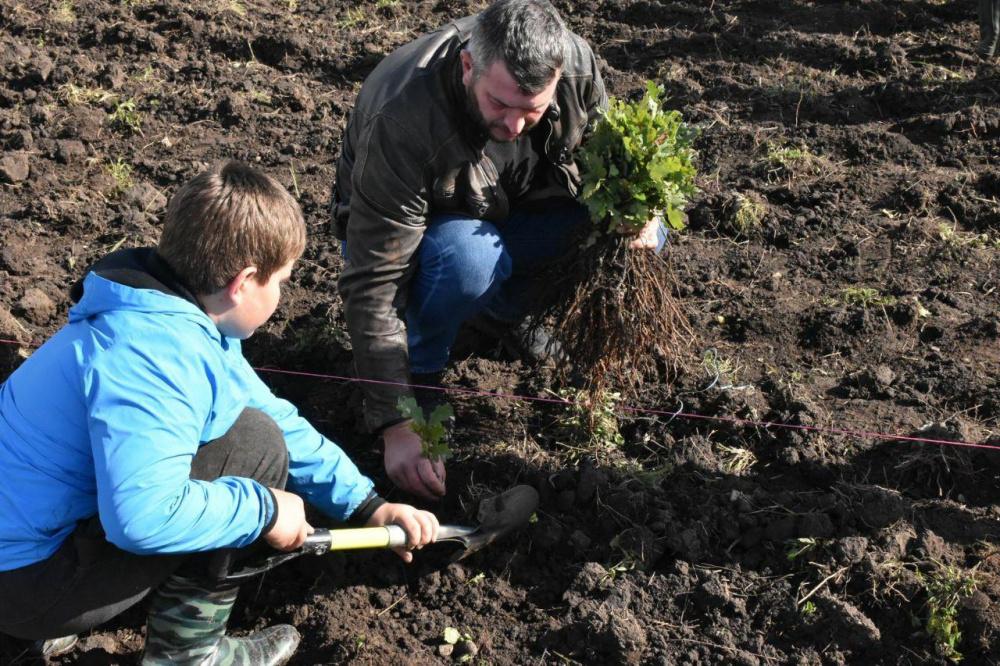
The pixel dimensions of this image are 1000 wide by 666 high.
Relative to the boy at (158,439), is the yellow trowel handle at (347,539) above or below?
below

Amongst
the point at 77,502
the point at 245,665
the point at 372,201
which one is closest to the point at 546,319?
the point at 372,201

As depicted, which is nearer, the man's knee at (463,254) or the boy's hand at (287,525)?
the boy's hand at (287,525)

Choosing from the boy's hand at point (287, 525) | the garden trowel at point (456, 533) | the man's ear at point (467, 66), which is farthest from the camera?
the man's ear at point (467, 66)

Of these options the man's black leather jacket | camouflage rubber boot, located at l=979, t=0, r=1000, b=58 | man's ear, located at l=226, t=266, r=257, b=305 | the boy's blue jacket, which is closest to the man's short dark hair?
the man's black leather jacket

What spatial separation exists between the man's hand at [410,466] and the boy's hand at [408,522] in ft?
0.91

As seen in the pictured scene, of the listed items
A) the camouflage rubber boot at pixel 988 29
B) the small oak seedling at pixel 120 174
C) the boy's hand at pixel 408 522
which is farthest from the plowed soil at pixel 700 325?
the boy's hand at pixel 408 522

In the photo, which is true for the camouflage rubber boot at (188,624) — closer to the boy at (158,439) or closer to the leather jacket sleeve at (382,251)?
the boy at (158,439)

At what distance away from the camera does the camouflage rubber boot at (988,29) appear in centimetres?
510

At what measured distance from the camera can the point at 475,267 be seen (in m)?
3.14

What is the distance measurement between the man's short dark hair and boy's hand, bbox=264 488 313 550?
1.20 meters

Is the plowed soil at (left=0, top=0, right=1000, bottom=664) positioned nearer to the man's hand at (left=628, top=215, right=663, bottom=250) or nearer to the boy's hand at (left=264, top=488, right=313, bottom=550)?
the boy's hand at (left=264, top=488, right=313, bottom=550)

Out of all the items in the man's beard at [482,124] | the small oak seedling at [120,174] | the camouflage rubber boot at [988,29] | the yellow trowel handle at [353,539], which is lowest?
the yellow trowel handle at [353,539]

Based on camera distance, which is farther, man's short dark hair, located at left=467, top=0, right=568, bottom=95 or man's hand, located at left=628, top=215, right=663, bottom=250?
man's hand, located at left=628, top=215, right=663, bottom=250

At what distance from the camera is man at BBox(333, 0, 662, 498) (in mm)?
2734
